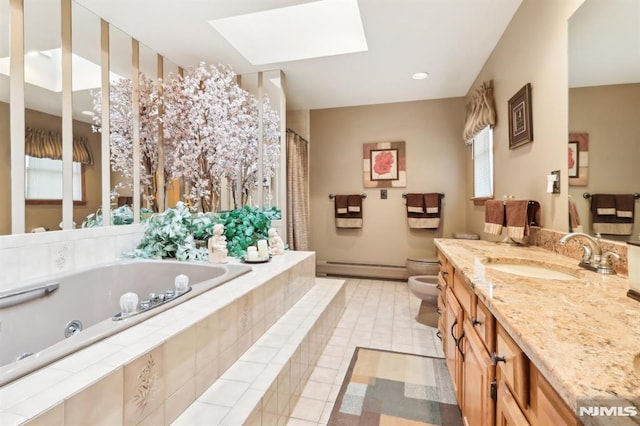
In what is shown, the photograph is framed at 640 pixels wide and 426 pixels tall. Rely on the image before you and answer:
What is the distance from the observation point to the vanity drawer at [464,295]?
110cm

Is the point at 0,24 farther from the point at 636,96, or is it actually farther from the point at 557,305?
the point at 636,96

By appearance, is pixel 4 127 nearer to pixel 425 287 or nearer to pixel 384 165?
pixel 425 287

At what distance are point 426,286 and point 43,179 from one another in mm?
2810

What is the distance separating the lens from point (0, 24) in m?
1.48

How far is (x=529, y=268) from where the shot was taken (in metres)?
1.32

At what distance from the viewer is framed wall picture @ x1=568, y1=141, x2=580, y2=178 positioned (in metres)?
1.31

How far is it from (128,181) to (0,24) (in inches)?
41.1

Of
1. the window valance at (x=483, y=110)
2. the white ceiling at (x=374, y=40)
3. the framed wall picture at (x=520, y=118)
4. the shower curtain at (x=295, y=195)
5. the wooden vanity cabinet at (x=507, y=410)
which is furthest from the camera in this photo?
the shower curtain at (x=295, y=195)

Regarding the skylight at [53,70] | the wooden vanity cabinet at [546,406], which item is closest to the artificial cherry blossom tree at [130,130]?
the skylight at [53,70]

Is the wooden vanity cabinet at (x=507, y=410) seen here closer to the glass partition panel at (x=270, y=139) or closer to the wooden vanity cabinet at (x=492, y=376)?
the wooden vanity cabinet at (x=492, y=376)

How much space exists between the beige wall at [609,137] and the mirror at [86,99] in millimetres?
2751

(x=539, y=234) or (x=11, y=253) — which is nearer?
(x=11, y=253)

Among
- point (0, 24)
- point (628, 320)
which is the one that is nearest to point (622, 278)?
point (628, 320)

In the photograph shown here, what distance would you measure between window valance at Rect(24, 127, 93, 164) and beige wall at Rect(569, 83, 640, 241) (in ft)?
8.97
